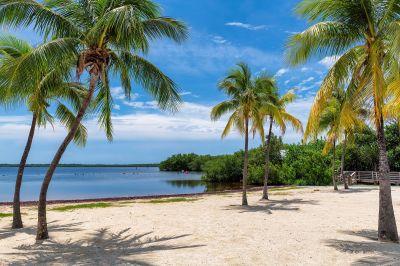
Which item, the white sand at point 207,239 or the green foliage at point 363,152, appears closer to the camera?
the white sand at point 207,239

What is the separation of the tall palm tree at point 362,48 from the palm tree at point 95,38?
12.1 ft

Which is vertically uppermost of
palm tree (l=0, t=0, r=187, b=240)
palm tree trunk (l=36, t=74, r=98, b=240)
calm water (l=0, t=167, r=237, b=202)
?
palm tree (l=0, t=0, r=187, b=240)

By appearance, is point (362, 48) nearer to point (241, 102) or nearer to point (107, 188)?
point (241, 102)

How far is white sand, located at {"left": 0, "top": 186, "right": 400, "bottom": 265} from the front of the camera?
8453 millimetres

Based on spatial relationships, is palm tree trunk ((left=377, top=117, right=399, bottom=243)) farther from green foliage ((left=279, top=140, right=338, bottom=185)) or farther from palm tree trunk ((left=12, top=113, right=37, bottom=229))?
green foliage ((left=279, top=140, right=338, bottom=185))

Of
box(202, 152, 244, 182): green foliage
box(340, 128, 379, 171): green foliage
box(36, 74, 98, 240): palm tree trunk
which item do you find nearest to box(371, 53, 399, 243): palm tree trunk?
box(36, 74, 98, 240): palm tree trunk

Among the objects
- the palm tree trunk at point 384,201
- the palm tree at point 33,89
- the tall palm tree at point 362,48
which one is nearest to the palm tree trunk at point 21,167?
the palm tree at point 33,89

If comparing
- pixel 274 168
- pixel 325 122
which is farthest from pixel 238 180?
pixel 325 122

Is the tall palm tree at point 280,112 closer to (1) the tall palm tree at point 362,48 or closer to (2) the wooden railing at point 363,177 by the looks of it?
(1) the tall palm tree at point 362,48

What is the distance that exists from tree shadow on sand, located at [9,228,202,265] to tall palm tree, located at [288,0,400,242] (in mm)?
5481

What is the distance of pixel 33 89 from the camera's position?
11320 millimetres

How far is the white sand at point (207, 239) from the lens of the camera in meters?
8.45

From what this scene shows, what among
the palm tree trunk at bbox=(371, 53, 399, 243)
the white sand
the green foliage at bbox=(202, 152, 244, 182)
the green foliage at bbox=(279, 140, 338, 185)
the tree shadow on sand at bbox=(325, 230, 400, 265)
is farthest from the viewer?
the green foliage at bbox=(202, 152, 244, 182)

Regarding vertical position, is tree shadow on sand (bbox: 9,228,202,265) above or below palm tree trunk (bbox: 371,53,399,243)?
below
